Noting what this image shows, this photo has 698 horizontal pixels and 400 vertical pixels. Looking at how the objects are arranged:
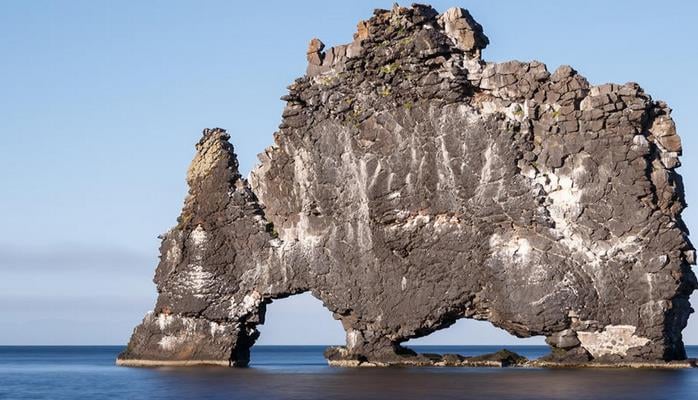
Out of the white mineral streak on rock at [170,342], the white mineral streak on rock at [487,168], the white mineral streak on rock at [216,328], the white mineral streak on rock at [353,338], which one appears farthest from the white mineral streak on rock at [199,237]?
the white mineral streak on rock at [487,168]

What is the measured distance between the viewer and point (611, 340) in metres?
51.4

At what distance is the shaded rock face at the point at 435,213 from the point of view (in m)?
51.3

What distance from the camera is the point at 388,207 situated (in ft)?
181

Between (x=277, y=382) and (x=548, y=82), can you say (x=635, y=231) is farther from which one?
(x=277, y=382)

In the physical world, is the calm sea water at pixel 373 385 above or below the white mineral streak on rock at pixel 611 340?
below

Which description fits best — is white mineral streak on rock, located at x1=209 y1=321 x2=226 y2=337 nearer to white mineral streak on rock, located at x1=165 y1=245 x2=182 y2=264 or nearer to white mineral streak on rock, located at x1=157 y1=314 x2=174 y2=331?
white mineral streak on rock, located at x1=157 y1=314 x2=174 y2=331

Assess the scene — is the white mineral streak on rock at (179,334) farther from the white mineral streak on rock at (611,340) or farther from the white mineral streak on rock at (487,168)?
the white mineral streak on rock at (611,340)

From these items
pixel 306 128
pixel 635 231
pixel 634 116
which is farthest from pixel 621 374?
pixel 306 128

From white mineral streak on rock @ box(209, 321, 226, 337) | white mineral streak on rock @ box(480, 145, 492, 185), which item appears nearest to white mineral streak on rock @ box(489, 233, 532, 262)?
white mineral streak on rock @ box(480, 145, 492, 185)

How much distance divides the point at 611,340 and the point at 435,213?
9314 millimetres

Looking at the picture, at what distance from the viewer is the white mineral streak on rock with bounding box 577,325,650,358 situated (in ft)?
167

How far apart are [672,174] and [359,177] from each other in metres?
13.8

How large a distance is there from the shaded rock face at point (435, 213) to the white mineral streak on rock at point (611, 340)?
60 millimetres

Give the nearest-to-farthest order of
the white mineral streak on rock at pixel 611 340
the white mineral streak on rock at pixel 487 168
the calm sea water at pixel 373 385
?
the calm sea water at pixel 373 385, the white mineral streak on rock at pixel 611 340, the white mineral streak on rock at pixel 487 168
